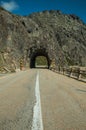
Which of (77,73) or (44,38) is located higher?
(44,38)

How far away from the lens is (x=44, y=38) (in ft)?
286

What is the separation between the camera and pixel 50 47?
83812 millimetres

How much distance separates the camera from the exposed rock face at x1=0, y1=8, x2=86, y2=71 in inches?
2998

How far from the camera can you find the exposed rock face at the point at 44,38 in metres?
76.1

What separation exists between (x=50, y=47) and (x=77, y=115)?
A: 256 ft

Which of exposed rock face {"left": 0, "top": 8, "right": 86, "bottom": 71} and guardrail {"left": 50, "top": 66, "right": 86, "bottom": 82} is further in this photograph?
exposed rock face {"left": 0, "top": 8, "right": 86, "bottom": 71}

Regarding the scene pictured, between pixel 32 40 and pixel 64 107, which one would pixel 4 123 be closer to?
pixel 64 107

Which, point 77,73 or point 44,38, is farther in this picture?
point 44,38

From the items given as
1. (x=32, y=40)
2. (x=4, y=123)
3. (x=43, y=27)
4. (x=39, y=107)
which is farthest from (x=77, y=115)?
(x=43, y=27)

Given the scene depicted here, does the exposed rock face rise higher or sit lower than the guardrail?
higher

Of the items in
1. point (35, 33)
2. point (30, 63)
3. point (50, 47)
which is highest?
point (35, 33)

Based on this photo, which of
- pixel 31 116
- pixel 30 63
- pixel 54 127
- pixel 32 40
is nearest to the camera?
pixel 54 127

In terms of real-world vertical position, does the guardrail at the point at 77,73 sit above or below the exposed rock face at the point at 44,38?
below

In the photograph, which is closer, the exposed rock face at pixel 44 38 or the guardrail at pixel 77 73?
the guardrail at pixel 77 73
